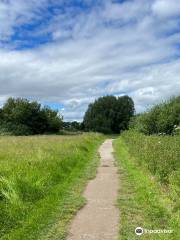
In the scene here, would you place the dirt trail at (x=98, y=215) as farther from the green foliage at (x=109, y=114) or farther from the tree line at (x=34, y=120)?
the green foliage at (x=109, y=114)

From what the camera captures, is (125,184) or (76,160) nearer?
(125,184)

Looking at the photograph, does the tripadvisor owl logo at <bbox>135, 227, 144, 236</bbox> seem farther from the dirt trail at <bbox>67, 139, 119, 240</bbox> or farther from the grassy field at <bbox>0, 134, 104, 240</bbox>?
the grassy field at <bbox>0, 134, 104, 240</bbox>

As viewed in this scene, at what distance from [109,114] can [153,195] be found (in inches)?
3946

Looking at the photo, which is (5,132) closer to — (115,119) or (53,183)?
(115,119)

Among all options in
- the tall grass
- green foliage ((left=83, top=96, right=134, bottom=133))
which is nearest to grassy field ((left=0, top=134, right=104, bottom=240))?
the tall grass

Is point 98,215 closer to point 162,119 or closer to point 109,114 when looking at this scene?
point 162,119

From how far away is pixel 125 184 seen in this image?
50.9ft

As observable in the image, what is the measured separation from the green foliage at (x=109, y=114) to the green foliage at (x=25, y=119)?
2505cm

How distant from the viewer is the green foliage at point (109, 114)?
356ft

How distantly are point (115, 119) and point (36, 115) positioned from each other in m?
35.7

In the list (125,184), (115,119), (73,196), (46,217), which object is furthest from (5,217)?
(115,119)

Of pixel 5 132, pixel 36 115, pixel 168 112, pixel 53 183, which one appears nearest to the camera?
pixel 53 183

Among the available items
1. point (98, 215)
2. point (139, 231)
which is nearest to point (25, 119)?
point (98, 215)

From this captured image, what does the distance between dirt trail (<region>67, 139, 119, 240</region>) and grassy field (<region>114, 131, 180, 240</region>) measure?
8.6 inches
